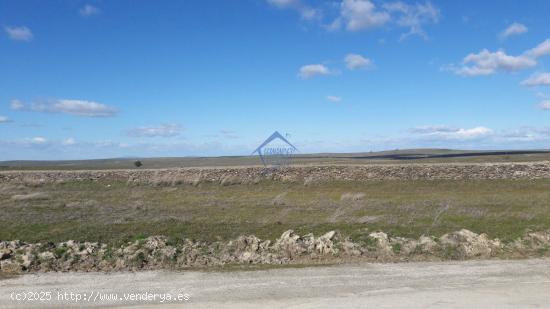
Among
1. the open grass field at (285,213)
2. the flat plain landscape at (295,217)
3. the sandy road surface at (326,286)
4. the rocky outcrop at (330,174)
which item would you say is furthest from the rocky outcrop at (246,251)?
the rocky outcrop at (330,174)

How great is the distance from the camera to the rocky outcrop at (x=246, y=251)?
1109cm

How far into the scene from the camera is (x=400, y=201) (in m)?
25.8

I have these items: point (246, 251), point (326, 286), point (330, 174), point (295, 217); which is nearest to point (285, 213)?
point (295, 217)

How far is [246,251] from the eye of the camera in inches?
484

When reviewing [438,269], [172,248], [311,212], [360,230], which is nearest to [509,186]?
[311,212]

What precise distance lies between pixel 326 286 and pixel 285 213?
12222mm

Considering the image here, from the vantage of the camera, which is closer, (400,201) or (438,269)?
(438,269)

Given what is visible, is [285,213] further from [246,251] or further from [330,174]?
[330,174]

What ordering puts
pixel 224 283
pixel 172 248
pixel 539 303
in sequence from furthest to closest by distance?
pixel 172 248, pixel 224 283, pixel 539 303

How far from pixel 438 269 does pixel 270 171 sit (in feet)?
111

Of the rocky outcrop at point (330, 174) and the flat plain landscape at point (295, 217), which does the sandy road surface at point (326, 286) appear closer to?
the flat plain landscape at point (295, 217)

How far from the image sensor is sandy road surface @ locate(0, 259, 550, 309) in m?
7.97

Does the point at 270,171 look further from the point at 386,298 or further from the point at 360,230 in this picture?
the point at 386,298

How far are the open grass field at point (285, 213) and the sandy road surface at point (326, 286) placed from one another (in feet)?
11.4
